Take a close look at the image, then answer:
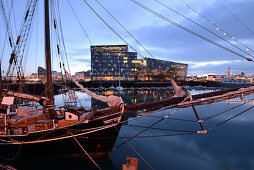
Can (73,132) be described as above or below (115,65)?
below

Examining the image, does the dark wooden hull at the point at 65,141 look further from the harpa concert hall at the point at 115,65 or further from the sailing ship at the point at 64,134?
the harpa concert hall at the point at 115,65

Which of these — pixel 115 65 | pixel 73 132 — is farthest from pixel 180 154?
pixel 115 65

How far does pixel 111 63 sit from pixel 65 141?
108872mm

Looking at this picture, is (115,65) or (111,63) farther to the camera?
(111,63)

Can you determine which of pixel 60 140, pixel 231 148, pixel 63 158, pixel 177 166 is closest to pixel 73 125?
pixel 60 140

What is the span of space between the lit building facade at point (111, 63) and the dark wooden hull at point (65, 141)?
104981mm

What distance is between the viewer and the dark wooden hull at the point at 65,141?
21.7ft

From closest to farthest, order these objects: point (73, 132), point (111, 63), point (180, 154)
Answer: point (73, 132), point (180, 154), point (111, 63)

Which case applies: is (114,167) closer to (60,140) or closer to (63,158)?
(63,158)

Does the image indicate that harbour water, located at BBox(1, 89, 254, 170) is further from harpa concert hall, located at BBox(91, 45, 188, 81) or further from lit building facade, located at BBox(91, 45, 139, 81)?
lit building facade, located at BBox(91, 45, 139, 81)

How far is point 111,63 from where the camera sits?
375 ft

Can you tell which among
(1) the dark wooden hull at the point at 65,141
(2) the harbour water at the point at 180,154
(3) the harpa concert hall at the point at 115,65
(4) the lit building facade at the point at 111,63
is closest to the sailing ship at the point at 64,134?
(1) the dark wooden hull at the point at 65,141

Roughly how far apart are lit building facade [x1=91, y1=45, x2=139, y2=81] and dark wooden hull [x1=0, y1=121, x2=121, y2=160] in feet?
344

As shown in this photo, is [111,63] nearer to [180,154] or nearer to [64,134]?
[180,154]
